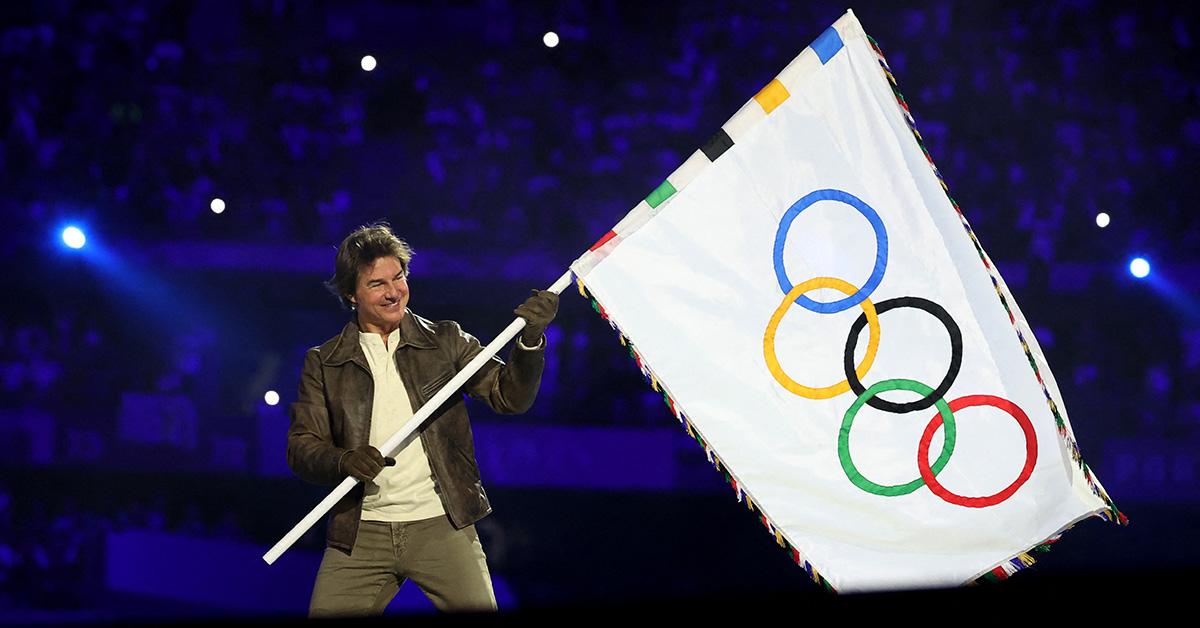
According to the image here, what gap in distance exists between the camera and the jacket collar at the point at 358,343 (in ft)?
10.4

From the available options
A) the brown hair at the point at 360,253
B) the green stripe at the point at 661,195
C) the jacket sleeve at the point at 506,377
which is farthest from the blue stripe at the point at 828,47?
the brown hair at the point at 360,253

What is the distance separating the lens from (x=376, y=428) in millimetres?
3145

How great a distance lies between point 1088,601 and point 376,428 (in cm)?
226

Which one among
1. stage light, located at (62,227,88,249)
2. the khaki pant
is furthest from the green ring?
stage light, located at (62,227,88,249)

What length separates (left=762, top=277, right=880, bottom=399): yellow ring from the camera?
9.61ft

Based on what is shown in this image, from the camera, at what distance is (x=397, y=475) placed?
10.2 ft

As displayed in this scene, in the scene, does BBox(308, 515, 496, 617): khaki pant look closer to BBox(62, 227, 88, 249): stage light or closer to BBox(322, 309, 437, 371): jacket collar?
BBox(322, 309, 437, 371): jacket collar

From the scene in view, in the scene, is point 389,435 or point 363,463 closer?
point 363,463

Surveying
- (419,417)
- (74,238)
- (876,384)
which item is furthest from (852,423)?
(74,238)

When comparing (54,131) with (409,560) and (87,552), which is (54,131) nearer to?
(87,552)

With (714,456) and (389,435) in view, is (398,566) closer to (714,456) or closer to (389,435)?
(389,435)

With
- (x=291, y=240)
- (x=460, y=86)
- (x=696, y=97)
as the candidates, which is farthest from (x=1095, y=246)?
(x=291, y=240)

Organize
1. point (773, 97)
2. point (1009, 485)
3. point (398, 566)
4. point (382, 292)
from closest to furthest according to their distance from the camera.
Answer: point (1009, 485) → point (773, 97) → point (398, 566) → point (382, 292)

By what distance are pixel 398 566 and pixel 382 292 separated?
2.39 ft
